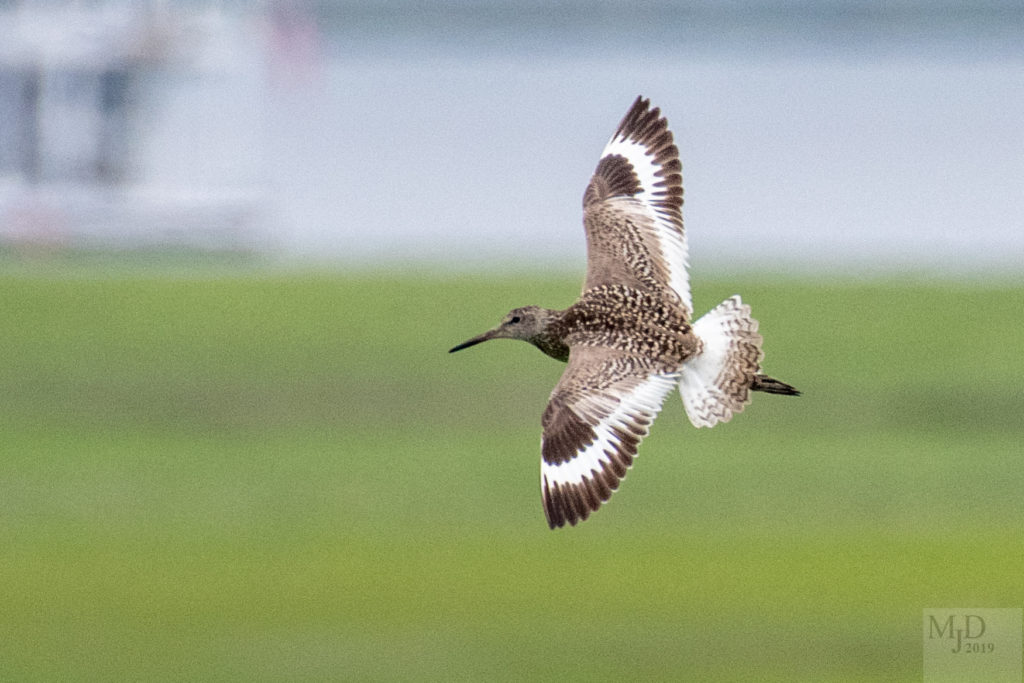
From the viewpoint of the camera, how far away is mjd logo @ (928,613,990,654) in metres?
20.9

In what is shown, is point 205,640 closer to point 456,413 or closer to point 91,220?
point 456,413

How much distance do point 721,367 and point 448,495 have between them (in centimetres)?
2054

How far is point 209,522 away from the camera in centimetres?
2623

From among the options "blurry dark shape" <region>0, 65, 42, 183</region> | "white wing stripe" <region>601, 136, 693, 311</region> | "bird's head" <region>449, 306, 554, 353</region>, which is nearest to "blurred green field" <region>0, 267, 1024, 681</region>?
"blurry dark shape" <region>0, 65, 42, 183</region>

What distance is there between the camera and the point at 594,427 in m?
6.12

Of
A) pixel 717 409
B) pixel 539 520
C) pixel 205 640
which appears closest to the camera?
pixel 717 409

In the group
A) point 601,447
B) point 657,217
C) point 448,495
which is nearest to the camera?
point 601,447

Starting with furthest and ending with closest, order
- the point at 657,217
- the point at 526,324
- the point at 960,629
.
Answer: the point at 960,629
the point at 657,217
the point at 526,324

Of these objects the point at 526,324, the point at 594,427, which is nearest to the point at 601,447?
the point at 594,427

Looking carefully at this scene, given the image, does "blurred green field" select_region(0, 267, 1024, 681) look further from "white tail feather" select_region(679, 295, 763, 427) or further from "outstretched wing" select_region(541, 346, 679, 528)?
"outstretched wing" select_region(541, 346, 679, 528)

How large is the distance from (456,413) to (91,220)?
14.3 metres

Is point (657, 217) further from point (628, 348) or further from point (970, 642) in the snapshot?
point (970, 642)

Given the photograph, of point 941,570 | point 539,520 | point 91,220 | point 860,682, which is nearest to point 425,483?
point 539,520

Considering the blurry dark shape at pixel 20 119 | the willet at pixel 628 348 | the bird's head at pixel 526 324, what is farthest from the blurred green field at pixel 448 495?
the bird's head at pixel 526 324
